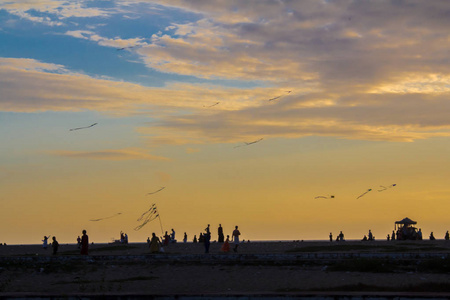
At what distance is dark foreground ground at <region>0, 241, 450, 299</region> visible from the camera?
23709mm

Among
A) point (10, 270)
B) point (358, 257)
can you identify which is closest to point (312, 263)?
point (358, 257)

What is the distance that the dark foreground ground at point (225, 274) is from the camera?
23709mm

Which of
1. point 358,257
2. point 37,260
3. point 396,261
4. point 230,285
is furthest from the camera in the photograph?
point 37,260

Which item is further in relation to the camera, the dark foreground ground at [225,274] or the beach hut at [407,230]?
the beach hut at [407,230]

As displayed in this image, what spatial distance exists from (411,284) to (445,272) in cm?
547

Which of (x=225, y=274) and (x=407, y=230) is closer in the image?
(x=225, y=274)

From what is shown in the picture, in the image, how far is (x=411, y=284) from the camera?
24.0 m

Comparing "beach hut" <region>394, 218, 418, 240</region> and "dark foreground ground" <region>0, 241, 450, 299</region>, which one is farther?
"beach hut" <region>394, 218, 418, 240</region>

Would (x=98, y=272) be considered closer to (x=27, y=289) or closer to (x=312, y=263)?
(x=27, y=289)

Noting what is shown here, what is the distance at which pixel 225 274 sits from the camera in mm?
29781

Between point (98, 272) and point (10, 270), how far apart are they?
5.23m

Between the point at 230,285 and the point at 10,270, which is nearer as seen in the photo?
the point at 230,285

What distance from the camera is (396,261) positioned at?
31094mm

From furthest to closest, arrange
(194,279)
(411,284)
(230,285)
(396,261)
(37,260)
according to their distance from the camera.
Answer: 1. (37,260)
2. (396,261)
3. (194,279)
4. (230,285)
5. (411,284)
